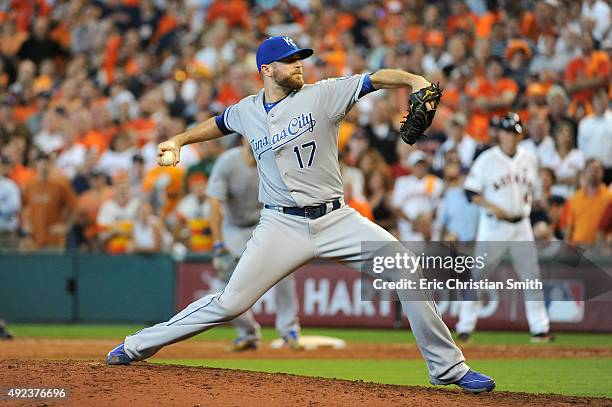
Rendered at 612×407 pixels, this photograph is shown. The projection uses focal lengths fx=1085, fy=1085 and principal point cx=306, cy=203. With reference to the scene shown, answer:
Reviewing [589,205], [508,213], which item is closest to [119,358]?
[508,213]

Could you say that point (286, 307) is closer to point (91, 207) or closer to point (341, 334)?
point (341, 334)

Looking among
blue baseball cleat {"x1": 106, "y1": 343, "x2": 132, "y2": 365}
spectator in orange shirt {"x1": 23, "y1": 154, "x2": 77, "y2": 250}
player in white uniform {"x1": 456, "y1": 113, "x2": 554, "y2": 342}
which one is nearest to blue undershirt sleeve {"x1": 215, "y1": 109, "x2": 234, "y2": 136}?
blue baseball cleat {"x1": 106, "y1": 343, "x2": 132, "y2": 365}

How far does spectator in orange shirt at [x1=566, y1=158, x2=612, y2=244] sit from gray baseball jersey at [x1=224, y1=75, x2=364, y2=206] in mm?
7032

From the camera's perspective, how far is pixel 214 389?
277 inches

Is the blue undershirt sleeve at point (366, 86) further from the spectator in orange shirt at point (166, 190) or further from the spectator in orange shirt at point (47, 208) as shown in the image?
the spectator in orange shirt at point (47, 208)

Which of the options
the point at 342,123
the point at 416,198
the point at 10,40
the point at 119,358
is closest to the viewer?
the point at 119,358

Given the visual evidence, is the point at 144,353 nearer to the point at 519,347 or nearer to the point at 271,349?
the point at 271,349

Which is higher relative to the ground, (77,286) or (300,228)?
(300,228)

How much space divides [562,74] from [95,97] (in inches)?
334

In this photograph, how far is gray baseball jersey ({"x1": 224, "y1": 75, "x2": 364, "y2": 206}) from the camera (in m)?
7.39

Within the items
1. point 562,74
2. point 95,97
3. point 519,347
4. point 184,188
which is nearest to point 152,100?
point 95,97

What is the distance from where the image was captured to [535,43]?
1683 centimetres

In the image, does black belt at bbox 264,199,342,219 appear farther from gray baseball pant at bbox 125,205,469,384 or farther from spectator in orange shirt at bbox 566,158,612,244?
spectator in orange shirt at bbox 566,158,612,244

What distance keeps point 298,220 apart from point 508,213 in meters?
5.45
